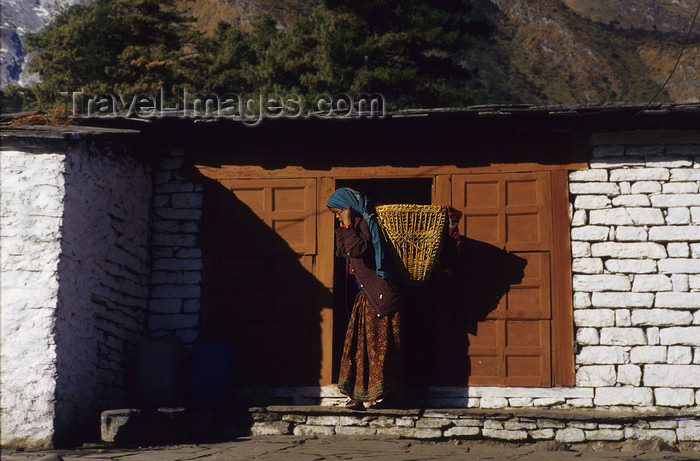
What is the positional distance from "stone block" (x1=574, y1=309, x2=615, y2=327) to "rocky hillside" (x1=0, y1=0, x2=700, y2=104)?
33.5m

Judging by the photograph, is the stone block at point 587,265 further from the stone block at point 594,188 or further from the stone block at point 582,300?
the stone block at point 594,188

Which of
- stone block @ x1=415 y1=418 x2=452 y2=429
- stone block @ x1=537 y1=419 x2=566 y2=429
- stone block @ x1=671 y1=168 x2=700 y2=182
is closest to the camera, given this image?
stone block @ x1=537 y1=419 x2=566 y2=429

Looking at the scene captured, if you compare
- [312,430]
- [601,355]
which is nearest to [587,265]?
[601,355]

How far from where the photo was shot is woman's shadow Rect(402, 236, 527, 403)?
24.9ft

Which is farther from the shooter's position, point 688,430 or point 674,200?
point 674,200

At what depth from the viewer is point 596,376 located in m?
7.31

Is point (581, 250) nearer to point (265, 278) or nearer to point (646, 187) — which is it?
point (646, 187)

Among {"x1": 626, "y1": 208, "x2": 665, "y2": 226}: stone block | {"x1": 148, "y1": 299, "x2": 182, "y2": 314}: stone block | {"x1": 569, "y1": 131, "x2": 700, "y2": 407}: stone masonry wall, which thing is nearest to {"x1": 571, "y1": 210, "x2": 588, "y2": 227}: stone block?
{"x1": 569, "y1": 131, "x2": 700, "y2": 407}: stone masonry wall

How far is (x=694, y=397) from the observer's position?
7129 mm

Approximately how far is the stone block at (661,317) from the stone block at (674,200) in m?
1.04

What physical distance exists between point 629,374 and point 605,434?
63 centimetres

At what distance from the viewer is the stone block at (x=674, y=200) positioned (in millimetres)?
7465

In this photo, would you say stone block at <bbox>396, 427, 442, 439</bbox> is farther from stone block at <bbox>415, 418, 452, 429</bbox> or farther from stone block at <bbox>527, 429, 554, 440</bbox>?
stone block at <bbox>527, 429, 554, 440</bbox>

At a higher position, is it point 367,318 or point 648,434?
point 367,318
